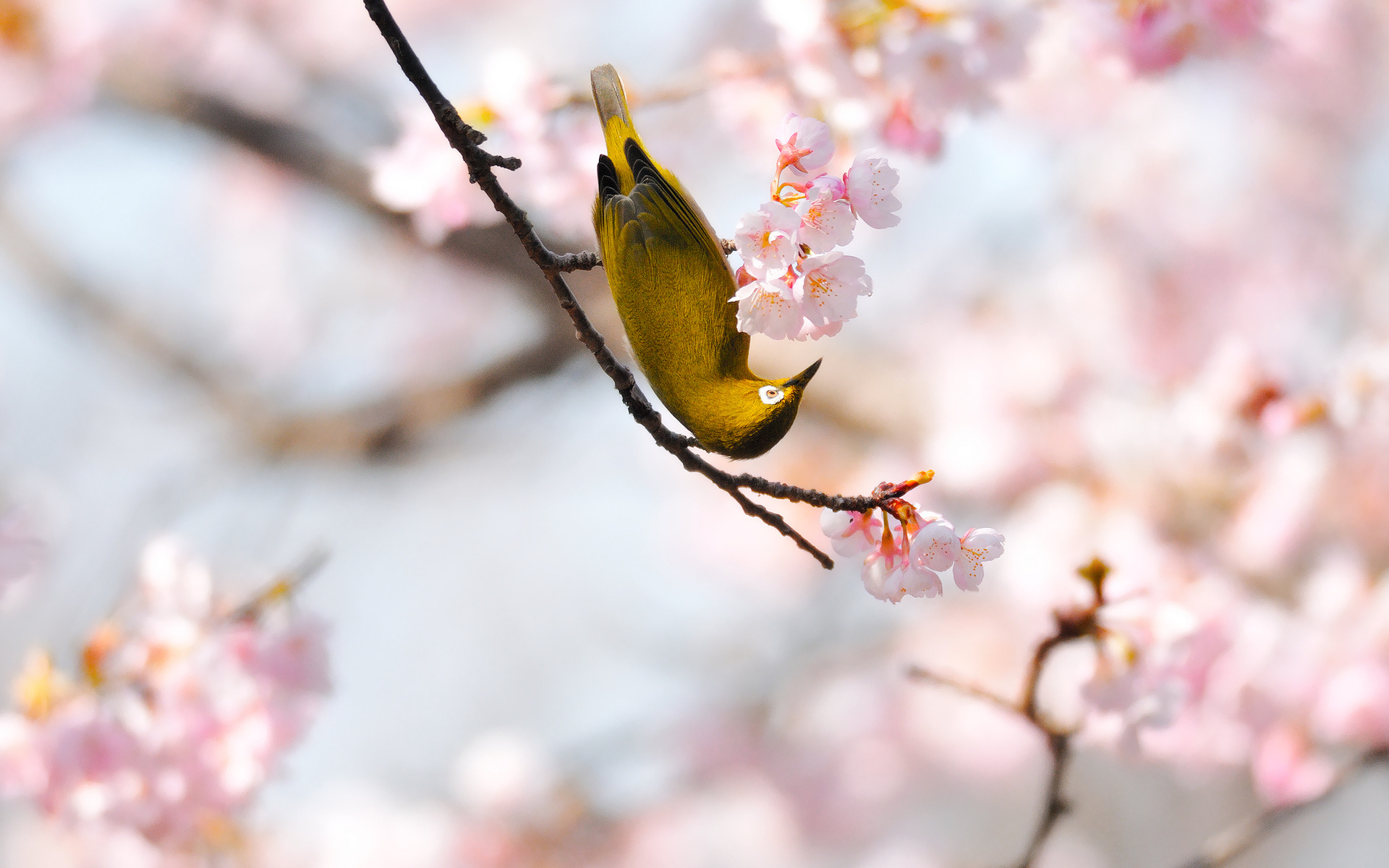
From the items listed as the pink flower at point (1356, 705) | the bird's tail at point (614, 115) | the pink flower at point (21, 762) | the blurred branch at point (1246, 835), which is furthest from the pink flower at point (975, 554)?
the pink flower at point (1356, 705)

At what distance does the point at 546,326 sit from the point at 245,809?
5.74 feet

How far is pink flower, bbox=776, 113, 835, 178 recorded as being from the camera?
857mm

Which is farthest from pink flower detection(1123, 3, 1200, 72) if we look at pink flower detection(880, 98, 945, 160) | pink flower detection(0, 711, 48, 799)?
pink flower detection(0, 711, 48, 799)

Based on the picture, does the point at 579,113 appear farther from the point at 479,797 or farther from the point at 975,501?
the point at 479,797

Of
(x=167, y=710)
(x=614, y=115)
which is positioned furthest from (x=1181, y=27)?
(x=167, y=710)

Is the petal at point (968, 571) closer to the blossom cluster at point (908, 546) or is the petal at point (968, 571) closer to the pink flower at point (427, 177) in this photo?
the blossom cluster at point (908, 546)

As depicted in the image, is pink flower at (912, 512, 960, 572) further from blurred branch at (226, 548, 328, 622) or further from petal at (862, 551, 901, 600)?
blurred branch at (226, 548, 328, 622)

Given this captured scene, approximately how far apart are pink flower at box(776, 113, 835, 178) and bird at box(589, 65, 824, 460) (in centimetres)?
16

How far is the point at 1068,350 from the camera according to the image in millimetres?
4242

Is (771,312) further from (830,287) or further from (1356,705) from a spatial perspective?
(1356,705)

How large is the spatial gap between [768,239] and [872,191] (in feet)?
0.36

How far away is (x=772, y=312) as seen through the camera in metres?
0.90

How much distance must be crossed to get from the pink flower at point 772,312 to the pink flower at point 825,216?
2.1 inches

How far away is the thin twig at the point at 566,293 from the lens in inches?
32.8
